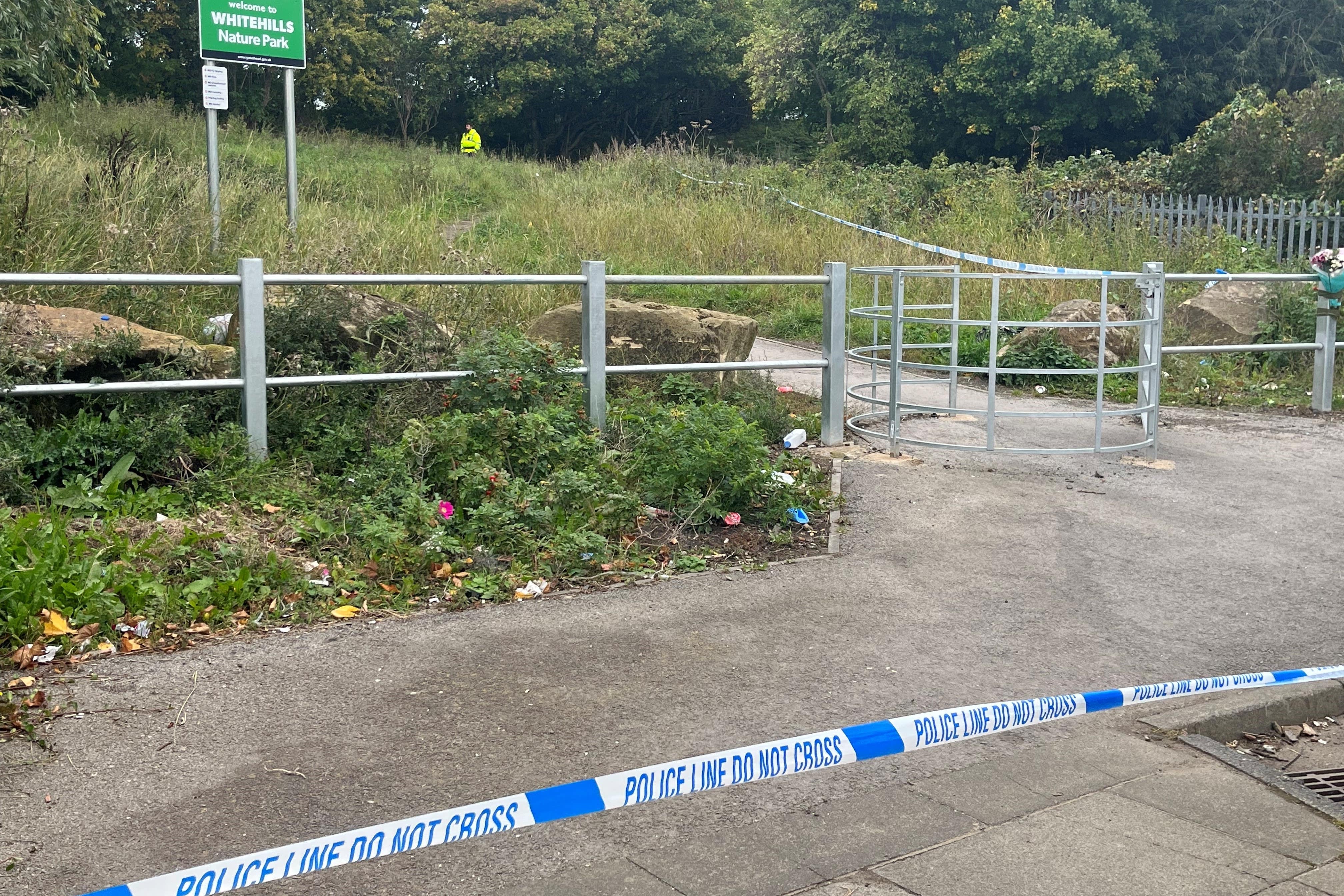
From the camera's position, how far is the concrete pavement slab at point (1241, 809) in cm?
356

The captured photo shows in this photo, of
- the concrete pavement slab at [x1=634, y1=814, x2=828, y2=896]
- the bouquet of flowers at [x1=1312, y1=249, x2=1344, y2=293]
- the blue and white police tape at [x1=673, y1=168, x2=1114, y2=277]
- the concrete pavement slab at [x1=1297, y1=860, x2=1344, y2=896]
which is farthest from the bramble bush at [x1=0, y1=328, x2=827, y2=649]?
the bouquet of flowers at [x1=1312, y1=249, x2=1344, y2=293]

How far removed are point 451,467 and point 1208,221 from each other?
14306mm

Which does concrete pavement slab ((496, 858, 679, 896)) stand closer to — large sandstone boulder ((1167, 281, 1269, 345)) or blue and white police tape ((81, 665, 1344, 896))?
blue and white police tape ((81, 665, 1344, 896))

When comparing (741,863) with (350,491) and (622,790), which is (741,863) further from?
(350,491)

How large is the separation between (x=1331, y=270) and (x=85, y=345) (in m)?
9.68

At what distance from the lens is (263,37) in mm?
12609

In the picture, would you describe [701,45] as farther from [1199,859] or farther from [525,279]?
[1199,859]

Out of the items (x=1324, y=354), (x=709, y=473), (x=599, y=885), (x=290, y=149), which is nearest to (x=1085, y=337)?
(x=1324, y=354)

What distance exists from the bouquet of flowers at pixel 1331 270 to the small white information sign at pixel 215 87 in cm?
963

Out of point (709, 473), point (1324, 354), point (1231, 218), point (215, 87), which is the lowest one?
point (709, 473)

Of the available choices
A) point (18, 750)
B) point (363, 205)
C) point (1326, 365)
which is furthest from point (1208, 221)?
point (18, 750)

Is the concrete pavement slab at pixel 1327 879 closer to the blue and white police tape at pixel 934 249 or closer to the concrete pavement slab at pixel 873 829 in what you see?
the concrete pavement slab at pixel 873 829

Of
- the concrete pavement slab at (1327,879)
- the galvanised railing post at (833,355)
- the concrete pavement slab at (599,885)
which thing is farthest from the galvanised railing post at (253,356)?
the concrete pavement slab at (1327,879)

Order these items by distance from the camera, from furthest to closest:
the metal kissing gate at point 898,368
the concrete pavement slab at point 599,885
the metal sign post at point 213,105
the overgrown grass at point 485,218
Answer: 1. the metal sign post at point 213,105
2. the overgrown grass at point 485,218
3. the metal kissing gate at point 898,368
4. the concrete pavement slab at point 599,885
